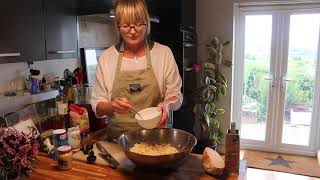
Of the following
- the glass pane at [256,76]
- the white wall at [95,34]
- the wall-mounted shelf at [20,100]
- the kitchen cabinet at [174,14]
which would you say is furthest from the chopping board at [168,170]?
the glass pane at [256,76]

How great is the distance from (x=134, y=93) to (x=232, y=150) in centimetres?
59

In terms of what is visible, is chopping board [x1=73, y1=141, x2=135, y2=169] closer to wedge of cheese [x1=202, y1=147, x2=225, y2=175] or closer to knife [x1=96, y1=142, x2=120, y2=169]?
knife [x1=96, y1=142, x2=120, y2=169]

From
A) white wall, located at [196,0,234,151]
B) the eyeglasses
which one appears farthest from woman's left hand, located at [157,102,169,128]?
white wall, located at [196,0,234,151]

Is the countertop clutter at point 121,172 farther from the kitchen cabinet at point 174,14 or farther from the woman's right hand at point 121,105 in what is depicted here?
the kitchen cabinet at point 174,14

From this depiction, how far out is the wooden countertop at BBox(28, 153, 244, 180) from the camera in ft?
3.78

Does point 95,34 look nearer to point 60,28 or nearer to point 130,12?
point 60,28

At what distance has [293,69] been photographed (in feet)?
11.6

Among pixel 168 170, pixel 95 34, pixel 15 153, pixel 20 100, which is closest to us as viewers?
pixel 15 153

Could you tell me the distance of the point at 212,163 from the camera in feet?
3.75

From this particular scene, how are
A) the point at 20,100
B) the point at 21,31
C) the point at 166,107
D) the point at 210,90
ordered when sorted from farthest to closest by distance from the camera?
the point at 210,90
the point at 20,100
the point at 21,31
the point at 166,107

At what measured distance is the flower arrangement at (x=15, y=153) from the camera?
1.05m

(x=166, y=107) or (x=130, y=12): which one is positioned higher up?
(x=130, y=12)

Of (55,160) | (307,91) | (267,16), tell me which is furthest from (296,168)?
(55,160)

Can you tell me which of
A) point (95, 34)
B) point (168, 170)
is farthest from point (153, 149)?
point (95, 34)
